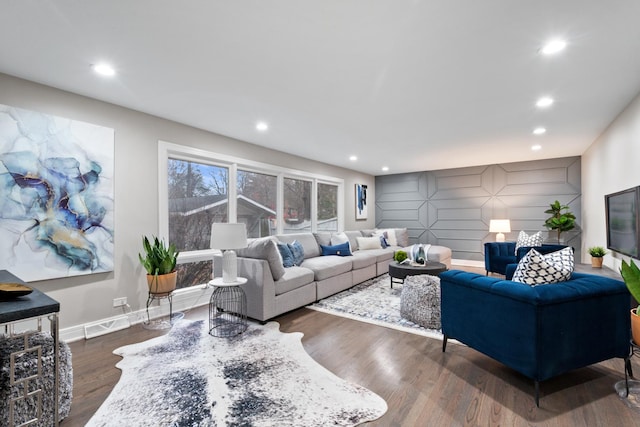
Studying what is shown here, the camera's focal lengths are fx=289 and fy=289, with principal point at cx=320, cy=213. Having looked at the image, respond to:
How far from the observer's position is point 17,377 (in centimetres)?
136

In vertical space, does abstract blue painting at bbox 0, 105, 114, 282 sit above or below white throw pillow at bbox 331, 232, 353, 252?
above

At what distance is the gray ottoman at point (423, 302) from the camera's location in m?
3.08

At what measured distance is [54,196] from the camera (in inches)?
107

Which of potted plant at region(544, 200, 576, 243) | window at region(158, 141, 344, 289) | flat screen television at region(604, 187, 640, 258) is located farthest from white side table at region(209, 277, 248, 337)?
potted plant at region(544, 200, 576, 243)

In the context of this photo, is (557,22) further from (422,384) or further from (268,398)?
(268,398)

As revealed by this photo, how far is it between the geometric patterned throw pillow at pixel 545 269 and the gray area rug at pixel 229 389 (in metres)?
1.34

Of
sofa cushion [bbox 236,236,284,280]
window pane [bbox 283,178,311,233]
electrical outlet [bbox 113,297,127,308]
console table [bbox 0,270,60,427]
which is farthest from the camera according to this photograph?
window pane [bbox 283,178,311,233]

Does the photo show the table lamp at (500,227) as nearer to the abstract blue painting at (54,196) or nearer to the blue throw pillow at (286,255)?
the blue throw pillow at (286,255)

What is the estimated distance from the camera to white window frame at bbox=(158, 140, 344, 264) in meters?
3.59

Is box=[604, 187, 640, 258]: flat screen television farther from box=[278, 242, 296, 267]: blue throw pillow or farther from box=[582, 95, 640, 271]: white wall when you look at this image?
box=[278, 242, 296, 267]: blue throw pillow

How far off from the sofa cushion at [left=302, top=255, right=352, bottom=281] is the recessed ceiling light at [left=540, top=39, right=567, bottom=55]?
3.22 meters

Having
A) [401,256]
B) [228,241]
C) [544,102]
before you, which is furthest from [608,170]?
[228,241]

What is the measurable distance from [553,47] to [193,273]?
4.44 meters

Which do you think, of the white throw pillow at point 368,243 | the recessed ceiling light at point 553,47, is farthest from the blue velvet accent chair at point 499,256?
the recessed ceiling light at point 553,47
